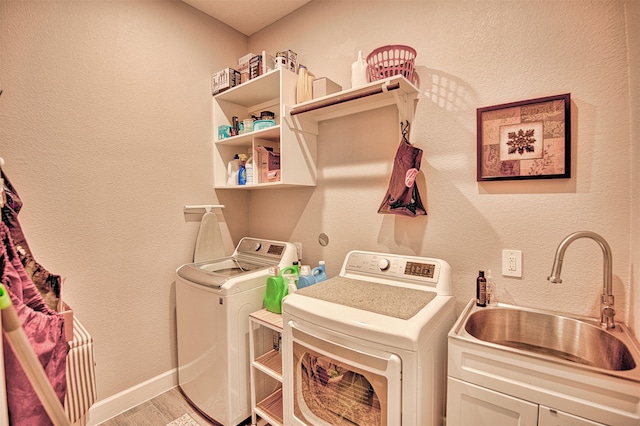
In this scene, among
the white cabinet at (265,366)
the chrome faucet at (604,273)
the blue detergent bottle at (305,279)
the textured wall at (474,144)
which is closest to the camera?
the chrome faucet at (604,273)

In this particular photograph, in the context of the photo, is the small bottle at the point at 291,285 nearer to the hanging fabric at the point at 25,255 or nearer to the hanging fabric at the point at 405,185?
the hanging fabric at the point at 405,185

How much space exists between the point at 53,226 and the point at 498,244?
7.80ft

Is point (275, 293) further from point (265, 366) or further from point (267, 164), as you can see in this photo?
point (267, 164)

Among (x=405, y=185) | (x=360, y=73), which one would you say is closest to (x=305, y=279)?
(x=405, y=185)

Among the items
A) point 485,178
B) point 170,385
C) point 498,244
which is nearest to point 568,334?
point 498,244

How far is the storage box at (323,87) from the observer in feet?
5.89

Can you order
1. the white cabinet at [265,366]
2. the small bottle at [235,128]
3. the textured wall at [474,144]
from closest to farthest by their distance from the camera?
the textured wall at [474,144]
the white cabinet at [265,366]
the small bottle at [235,128]

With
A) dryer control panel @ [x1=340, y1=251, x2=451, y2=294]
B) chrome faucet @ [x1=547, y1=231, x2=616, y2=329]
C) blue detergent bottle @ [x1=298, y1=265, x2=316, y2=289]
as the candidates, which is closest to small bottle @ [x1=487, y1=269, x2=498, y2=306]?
dryer control panel @ [x1=340, y1=251, x2=451, y2=294]

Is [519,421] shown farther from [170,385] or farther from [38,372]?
[170,385]

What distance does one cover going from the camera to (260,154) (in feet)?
6.93

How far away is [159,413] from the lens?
187 centimetres

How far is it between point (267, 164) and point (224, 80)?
0.77m

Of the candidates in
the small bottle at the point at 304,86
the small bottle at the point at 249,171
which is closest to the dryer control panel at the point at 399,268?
the small bottle at the point at 249,171

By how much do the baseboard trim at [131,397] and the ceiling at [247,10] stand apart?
2.71m
